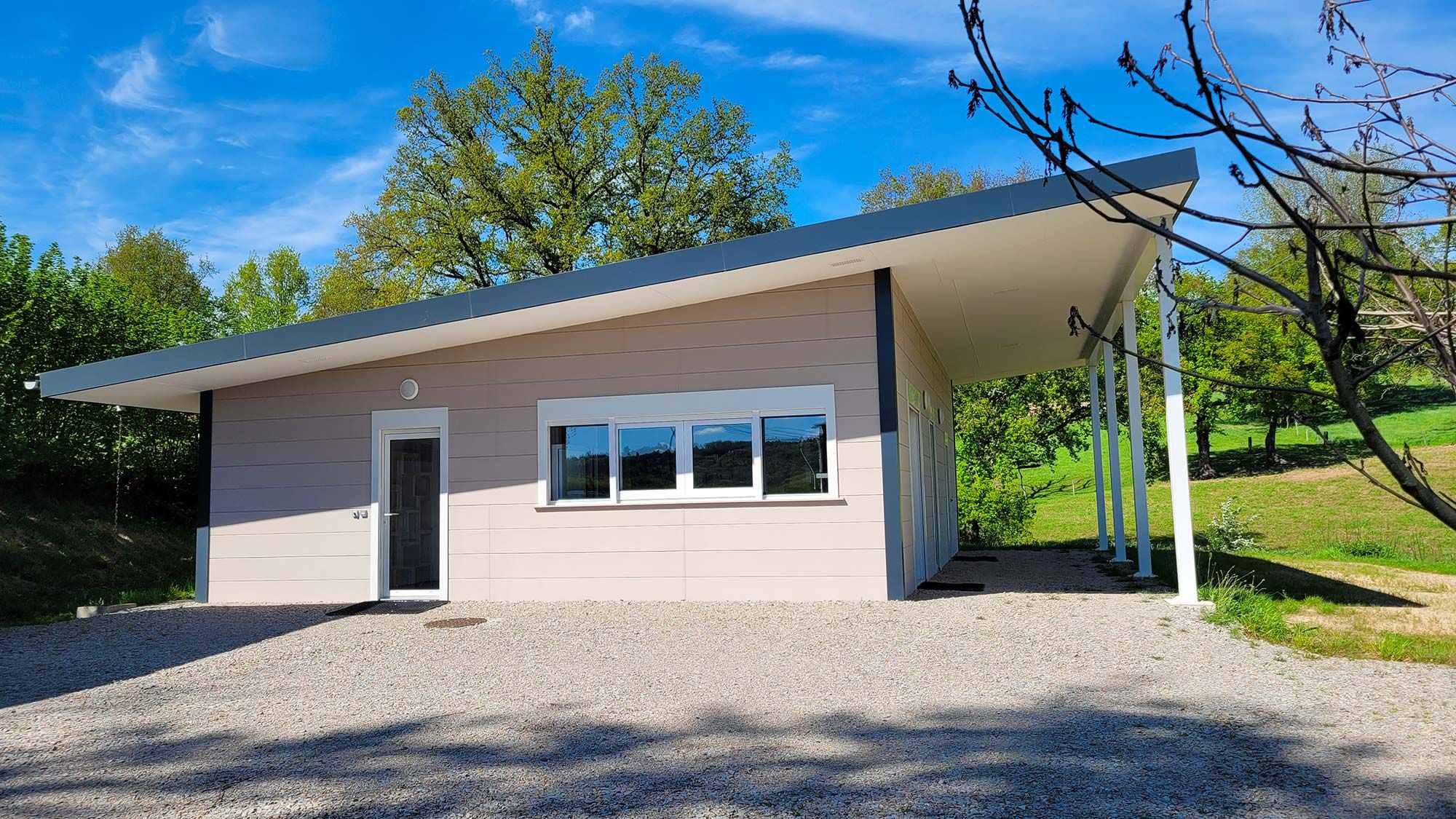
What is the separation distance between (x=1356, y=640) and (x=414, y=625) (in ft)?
22.7

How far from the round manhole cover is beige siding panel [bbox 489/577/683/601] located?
0.92m

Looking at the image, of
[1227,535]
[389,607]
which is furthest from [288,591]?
[1227,535]

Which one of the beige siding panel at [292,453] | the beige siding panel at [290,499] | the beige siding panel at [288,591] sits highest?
the beige siding panel at [292,453]

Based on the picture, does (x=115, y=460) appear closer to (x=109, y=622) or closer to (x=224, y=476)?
(x=224, y=476)

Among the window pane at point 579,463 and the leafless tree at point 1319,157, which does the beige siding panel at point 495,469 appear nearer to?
the window pane at point 579,463

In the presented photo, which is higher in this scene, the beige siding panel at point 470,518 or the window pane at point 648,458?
the window pane at point 648,458

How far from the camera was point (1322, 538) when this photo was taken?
56.7 ft

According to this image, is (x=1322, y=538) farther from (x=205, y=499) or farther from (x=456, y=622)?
(x=205, y=499)

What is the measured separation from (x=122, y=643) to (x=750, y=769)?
19.8ft

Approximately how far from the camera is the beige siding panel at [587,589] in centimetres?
873

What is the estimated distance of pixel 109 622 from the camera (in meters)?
8.48

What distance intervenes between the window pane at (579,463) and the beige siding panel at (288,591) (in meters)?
2.32

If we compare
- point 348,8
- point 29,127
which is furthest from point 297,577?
point 29,127

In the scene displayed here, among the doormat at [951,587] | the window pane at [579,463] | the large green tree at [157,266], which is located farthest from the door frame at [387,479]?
the large green tree at [157,266]
